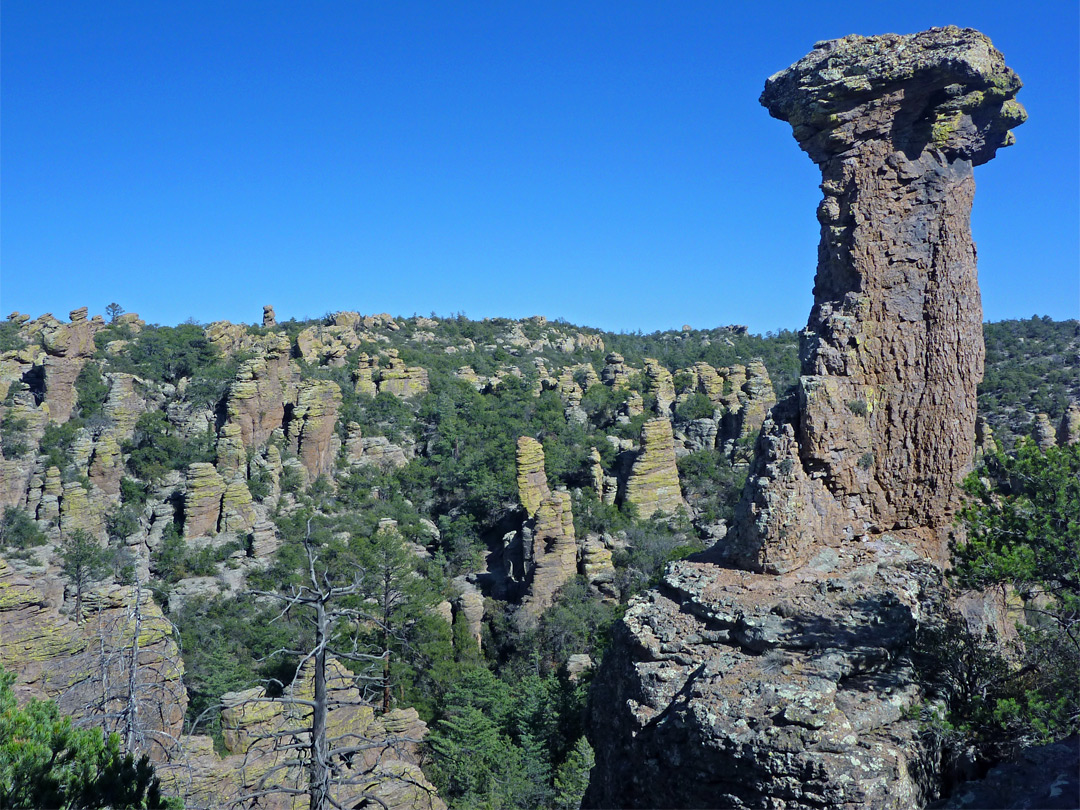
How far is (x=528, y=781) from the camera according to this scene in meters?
15.9

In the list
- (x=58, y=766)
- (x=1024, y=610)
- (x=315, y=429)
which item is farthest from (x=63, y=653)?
(x=315, y=429)

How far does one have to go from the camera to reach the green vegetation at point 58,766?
200 inches

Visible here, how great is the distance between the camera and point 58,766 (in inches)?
213

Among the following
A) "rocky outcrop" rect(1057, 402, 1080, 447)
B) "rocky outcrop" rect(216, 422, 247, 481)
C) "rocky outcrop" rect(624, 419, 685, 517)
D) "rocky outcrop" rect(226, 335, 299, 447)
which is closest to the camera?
"rocky outcrop" rect(1057, 402, 1080, 447)

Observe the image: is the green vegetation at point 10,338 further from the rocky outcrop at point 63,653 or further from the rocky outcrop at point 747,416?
the rocky outcrop at point 747,416

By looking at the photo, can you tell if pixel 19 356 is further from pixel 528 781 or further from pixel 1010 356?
pixel 1010 356

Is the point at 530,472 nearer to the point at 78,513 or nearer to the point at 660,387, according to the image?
the point at 78,513

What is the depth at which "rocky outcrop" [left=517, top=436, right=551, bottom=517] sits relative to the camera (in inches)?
1191

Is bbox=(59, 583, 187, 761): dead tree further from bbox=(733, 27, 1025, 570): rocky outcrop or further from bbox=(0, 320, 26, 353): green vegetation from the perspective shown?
bbox=(0, 320, 26, 353): green vegetation

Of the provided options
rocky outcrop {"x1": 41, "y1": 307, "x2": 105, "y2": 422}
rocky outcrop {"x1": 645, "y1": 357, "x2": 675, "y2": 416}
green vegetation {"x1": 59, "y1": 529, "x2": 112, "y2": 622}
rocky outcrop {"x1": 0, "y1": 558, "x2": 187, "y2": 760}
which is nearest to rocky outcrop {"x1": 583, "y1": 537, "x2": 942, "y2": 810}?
rocky outcrop {"x1": 0, "y1": 558, "x2": 187, "y2": 760}

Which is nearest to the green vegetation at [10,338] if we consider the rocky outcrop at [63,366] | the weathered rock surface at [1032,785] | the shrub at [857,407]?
the rocky outcrop at [63,366]

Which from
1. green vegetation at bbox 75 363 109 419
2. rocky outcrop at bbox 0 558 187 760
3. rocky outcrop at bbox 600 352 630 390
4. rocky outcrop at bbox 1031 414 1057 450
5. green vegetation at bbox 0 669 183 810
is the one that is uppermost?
rocky outcrop at bbox 600 352 630 390

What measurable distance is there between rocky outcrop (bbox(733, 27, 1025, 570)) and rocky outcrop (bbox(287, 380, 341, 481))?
31488mm

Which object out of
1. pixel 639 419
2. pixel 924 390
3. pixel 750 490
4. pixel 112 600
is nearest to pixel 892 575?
pixel 750 490
